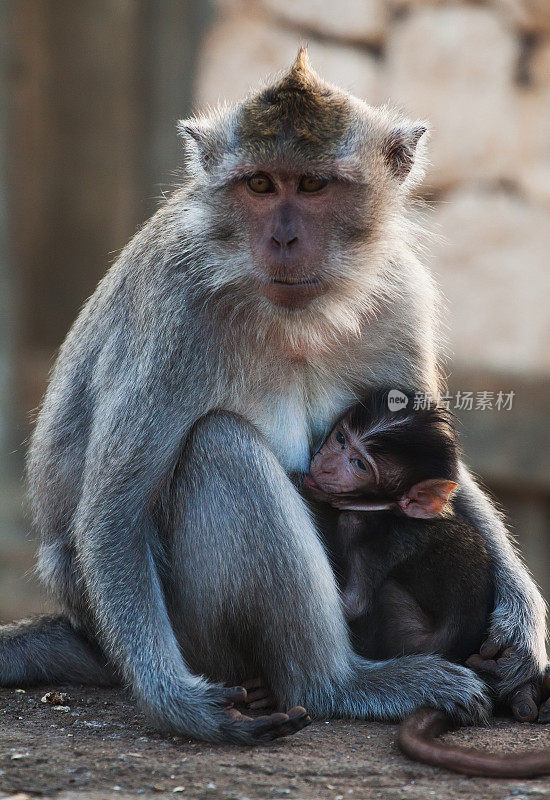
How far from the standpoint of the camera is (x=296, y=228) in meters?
5.20

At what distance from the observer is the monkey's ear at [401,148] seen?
571 cm

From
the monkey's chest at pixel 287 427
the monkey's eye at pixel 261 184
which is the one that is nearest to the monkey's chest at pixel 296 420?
the monkey's chest at pixel 287 427

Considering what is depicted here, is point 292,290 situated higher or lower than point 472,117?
lower

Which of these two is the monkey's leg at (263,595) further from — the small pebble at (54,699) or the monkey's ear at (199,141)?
the monkey's ear at (199,141)

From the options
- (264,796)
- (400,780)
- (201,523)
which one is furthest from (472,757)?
(201,523)

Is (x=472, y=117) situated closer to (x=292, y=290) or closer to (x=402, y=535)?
(x=292, y=290)

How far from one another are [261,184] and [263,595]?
1760 millimetres

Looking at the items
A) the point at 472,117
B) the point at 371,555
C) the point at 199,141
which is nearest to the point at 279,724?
the point at 371,555

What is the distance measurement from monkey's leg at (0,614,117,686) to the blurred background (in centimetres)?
354

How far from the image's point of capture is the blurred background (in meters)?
9.73

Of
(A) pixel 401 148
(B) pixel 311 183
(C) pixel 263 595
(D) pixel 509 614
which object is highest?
(A) pixel 401 148

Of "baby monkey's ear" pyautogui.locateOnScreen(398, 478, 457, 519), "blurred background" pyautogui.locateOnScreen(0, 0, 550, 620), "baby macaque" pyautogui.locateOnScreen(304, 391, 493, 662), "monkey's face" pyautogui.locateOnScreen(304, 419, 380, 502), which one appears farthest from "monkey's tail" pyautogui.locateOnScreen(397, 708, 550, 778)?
"blurred background" pyautogui.locateOnScreen(0, 0, 550, 620)

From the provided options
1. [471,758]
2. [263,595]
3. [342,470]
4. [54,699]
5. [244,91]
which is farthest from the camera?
[244,91]

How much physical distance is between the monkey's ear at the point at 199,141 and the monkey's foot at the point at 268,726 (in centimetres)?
249
